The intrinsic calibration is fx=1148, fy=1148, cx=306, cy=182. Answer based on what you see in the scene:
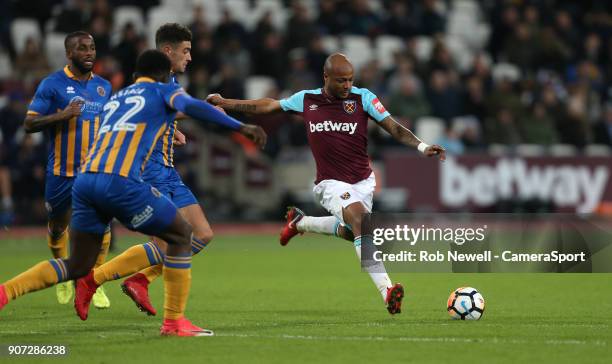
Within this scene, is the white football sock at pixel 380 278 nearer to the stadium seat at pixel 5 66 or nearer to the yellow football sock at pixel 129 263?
the yellow football sock at pixel 129 263

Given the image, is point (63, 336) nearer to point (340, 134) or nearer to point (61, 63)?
point (340, 134)

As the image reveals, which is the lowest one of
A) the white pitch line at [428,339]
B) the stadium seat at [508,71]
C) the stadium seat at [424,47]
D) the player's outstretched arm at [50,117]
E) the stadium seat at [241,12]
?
the white pitch line at [428,339]

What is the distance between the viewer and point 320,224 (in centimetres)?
1078

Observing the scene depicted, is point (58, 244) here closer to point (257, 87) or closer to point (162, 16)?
point (257, 87)

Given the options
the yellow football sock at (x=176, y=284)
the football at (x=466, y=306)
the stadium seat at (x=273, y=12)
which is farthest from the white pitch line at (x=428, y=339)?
the stadium seat at (x=273, y=12)

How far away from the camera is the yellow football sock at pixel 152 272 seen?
9477 mm

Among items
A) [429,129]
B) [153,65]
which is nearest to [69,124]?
[153,65]

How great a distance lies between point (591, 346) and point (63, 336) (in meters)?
3.64

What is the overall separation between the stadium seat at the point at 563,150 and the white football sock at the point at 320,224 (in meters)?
10.5

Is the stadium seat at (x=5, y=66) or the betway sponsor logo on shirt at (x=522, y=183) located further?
the betway sponsor logo on shirt at (x=522, y=183)

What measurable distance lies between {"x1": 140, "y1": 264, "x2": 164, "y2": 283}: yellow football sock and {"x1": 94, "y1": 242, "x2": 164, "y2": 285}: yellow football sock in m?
0.23

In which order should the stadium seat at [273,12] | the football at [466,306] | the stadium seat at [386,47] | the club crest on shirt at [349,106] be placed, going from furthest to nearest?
1. the stadium seat at [386,47]
2. the stadium seat at [273,12]
3. the club crest on shirt at [349,106]
4. the football at [466,306]

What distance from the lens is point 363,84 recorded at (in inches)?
805

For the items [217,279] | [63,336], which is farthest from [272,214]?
[63,336]
